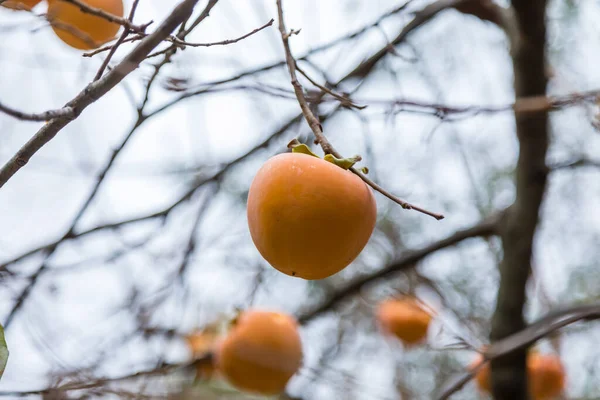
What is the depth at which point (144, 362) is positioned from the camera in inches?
71.2

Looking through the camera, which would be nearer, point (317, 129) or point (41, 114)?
point (41, 114)

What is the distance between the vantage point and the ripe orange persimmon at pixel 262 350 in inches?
62.4

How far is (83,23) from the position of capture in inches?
44.3

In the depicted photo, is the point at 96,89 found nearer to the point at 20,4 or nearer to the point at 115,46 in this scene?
the point at 115,46

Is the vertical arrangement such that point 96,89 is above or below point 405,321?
below

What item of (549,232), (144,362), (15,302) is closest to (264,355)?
(144,362)

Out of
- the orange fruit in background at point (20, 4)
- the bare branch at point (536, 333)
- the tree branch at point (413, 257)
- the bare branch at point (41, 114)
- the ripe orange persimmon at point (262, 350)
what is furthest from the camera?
the tree branch at point (413, 257)

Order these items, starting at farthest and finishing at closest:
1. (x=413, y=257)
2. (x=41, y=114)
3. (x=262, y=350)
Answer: (x=413, y=257)
(x=262, y=350)
(x=41, y=114)

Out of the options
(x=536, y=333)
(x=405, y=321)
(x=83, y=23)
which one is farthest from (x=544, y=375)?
(x=83, y=23)

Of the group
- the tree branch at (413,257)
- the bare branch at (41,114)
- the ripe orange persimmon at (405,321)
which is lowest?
the bare branch at (41,114)

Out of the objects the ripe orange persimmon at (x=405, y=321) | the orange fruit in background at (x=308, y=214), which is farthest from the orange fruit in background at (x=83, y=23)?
the ripe orange persimmon at (x=405, y=321)

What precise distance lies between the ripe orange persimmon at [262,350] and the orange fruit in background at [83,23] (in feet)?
2.72

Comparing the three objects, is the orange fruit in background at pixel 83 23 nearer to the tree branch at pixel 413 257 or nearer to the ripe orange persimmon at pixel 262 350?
the ripe orange persimmon at pixel 262 350

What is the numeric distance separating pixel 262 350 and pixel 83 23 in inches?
36.1
